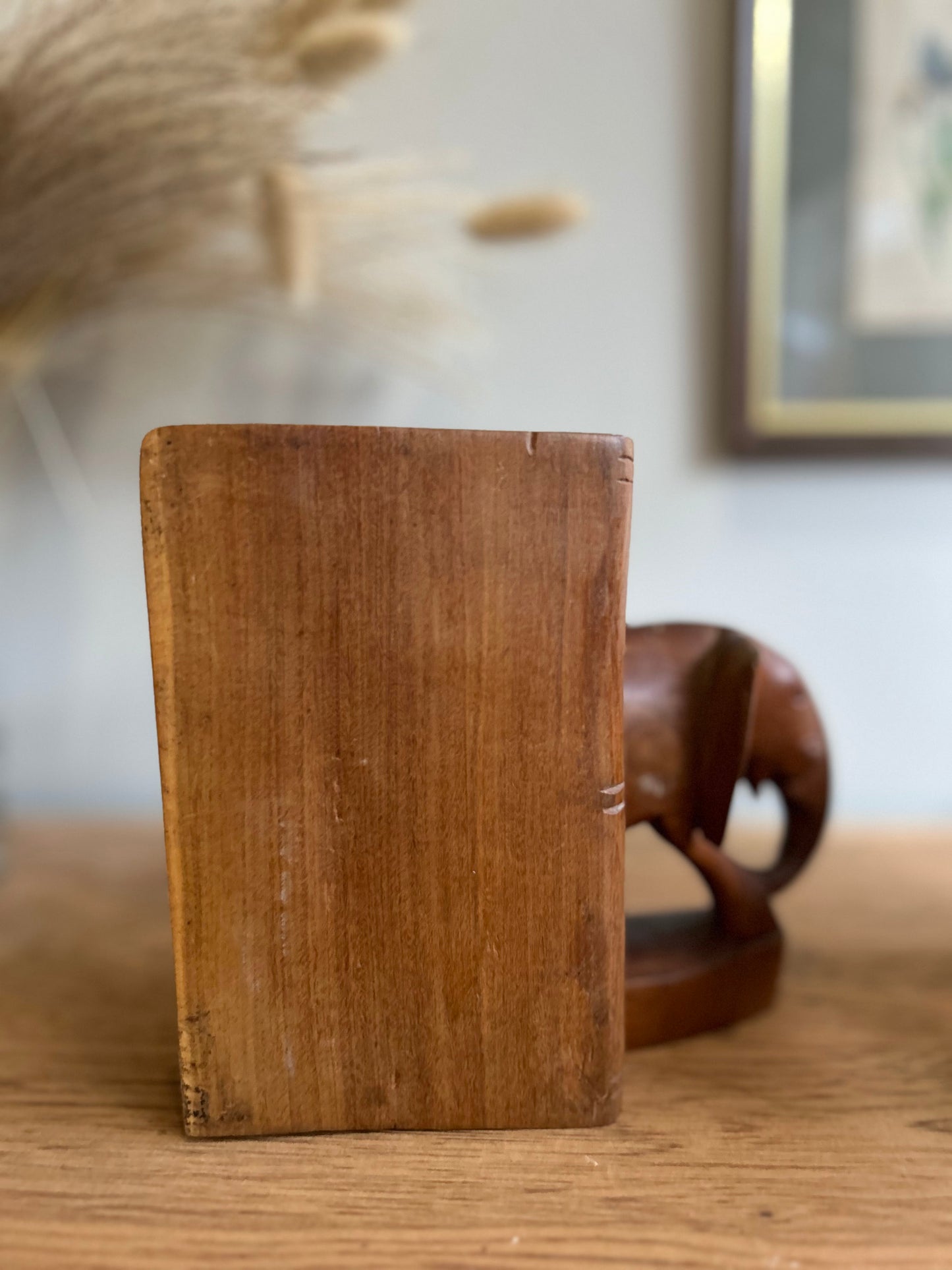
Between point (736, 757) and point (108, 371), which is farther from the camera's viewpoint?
point (108, 371)

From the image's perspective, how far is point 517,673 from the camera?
0.36 m

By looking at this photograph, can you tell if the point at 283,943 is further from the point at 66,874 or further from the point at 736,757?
the point at 66,874

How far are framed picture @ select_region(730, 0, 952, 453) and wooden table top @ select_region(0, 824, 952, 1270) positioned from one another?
44 centimetres

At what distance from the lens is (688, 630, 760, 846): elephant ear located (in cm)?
42

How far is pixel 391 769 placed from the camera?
1.18 feet

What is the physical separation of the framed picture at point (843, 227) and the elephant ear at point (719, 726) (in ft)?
1.24

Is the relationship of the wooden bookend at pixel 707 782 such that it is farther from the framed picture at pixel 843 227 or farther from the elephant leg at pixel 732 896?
the framed picture at pixel 843 227

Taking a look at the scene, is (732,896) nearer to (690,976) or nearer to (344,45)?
(690,976)

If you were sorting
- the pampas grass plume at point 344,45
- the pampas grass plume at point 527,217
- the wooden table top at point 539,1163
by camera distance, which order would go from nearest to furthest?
the wooden table top at point 539,1163, the pampas grass plume at point 344,45, the pampas grass plume at point 527,217

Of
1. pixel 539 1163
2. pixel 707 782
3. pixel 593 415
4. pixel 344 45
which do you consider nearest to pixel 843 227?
pixel 593 415

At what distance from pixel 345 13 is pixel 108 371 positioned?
0.36 m

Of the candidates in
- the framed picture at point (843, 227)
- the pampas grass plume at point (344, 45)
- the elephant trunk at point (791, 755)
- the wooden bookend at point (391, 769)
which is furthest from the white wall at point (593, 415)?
the wooden bookend at point (391, 769)

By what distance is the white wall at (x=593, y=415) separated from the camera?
750 millimetres

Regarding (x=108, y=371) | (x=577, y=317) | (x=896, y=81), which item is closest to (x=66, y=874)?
(x=108, y=371)
